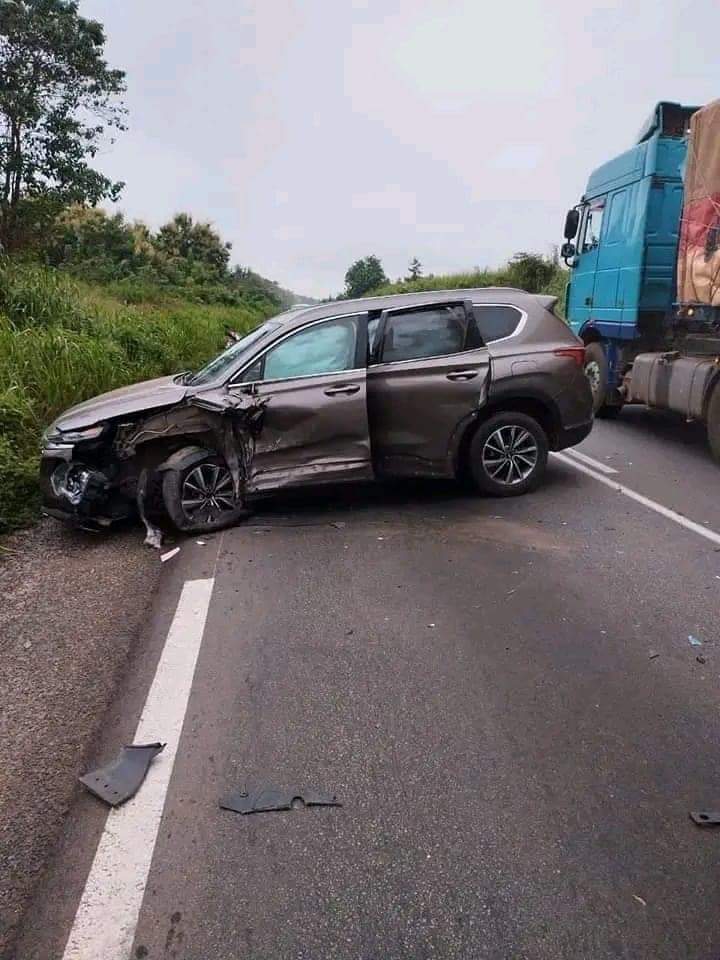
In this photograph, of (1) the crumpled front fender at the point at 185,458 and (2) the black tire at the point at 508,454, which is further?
(2) the black tire at the point at 508,454

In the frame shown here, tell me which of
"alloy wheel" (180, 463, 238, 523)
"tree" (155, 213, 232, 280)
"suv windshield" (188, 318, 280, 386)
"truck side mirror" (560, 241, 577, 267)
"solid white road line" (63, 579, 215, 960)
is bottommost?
"solid white road line" (63, 579, 215, 960)

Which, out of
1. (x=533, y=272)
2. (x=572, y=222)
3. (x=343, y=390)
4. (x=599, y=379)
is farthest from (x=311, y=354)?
(x=533, y=272)

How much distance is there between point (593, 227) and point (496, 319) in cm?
523

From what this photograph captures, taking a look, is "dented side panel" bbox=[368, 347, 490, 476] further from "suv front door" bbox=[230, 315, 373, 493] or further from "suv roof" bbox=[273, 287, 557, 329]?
"suv roof" bbox=[273, 287, 557, 329]

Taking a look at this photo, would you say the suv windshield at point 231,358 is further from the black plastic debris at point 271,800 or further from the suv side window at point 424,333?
the black plastic debris at point 271,800

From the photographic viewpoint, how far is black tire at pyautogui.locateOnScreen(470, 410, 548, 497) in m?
6.68

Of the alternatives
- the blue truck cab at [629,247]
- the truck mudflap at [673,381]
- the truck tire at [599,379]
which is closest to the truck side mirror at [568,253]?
the blue truck cab at [629,247]

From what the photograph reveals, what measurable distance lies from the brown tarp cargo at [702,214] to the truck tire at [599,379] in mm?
2526

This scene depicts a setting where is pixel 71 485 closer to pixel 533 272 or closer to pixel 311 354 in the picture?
pixel 311 354

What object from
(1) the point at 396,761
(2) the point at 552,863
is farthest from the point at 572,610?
(2) the point at 552,863

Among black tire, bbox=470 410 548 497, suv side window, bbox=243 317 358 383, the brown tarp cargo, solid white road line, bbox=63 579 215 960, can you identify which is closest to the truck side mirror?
the brown tarp cargo

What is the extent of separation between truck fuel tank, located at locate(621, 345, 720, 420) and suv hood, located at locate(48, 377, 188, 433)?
5.66m

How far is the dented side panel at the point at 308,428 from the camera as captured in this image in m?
5.96

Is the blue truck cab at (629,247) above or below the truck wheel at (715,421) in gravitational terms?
above
